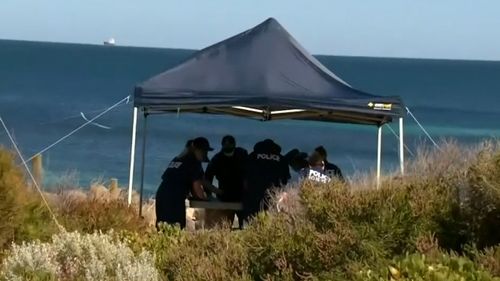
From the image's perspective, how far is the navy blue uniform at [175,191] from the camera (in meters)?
12.2

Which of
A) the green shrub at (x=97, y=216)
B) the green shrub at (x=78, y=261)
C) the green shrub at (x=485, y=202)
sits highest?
the green shrub at (x=485, y=202)

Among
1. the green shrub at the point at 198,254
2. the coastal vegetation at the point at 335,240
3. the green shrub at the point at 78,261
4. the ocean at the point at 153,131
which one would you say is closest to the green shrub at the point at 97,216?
the ocean at the point at 153,131

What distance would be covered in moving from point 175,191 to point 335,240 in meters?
5.47

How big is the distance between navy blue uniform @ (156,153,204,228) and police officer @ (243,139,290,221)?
607 millimetres

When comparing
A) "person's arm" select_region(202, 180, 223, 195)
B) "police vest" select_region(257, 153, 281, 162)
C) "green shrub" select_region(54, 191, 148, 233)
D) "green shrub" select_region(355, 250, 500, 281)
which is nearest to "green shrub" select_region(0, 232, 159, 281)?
"green shrub" select_region(54, 191, 148, 233)

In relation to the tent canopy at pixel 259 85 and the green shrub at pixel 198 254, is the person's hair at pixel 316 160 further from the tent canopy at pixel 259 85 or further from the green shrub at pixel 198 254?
the green shrub at pixel 198 254

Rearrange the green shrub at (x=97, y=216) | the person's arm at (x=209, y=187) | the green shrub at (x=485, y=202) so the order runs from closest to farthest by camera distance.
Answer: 1. the green shrub at (x=485, y=202)
2. the green shrub at (x=97, y=216)
3. the person's arm at (x=209, y=187)

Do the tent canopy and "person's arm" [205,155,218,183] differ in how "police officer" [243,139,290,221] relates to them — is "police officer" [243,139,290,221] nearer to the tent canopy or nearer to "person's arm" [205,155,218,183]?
the tent canopy

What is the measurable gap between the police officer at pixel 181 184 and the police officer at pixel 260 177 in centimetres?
55

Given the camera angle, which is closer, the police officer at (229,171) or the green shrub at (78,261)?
the green shrub at (78,261)

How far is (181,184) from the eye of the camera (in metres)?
12.4

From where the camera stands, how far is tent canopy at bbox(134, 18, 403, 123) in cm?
1191

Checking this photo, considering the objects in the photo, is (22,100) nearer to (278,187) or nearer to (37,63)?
(278,187)

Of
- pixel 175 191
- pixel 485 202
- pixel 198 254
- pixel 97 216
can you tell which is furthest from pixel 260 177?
pixel 485 202
